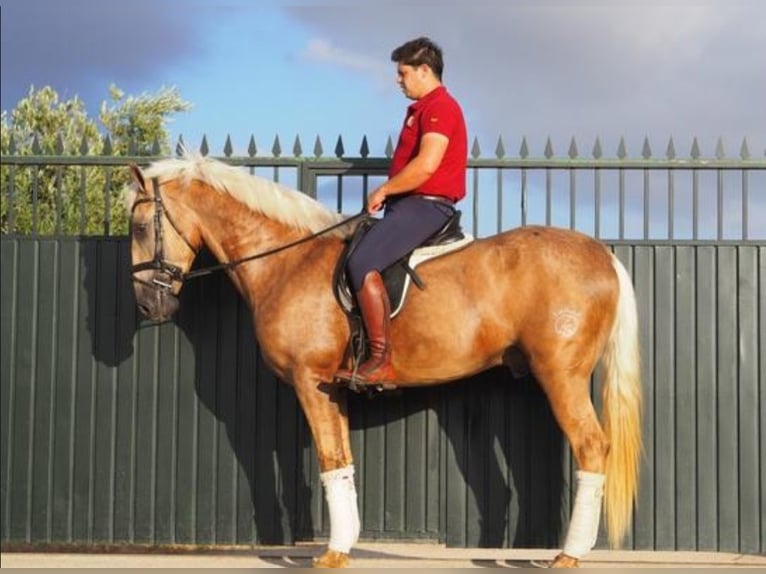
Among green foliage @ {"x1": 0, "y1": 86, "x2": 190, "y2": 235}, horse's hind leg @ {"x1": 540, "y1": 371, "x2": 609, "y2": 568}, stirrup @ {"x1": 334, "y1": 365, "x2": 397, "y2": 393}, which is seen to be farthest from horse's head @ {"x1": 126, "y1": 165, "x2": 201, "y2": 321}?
green foliage @ {"x1": 0, "y1": 86, "x2": 190, "y2": 235}

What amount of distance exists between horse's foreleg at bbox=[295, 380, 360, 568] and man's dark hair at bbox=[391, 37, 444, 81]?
2116 mm

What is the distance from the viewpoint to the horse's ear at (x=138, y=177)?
282 inches

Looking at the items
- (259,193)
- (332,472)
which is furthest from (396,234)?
(332,472)

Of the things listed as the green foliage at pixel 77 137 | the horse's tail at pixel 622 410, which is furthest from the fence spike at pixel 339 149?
the green foliage at pixel 77 137

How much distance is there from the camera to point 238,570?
22.6 feet

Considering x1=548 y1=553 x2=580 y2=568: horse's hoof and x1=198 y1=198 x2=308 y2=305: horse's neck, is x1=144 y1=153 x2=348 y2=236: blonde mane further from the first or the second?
x1=548 y1=553 x2=580 y2=568: horse's hoof

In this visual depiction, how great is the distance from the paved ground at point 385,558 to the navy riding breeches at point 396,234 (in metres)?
1.94

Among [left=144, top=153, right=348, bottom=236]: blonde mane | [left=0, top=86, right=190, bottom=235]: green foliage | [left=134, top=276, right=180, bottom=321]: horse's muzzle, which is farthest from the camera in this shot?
[left=0, top=86, right=190, bottom=235]: green foliage

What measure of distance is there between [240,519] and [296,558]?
0.66 meters

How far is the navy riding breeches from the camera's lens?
260 inches

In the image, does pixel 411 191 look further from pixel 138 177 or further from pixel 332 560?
pixel 332 560

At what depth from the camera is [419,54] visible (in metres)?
6.99

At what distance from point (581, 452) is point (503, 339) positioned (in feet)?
2.74

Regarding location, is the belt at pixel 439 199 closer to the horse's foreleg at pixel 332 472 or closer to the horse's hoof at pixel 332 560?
the horse's foreleg at pixel 332 472
